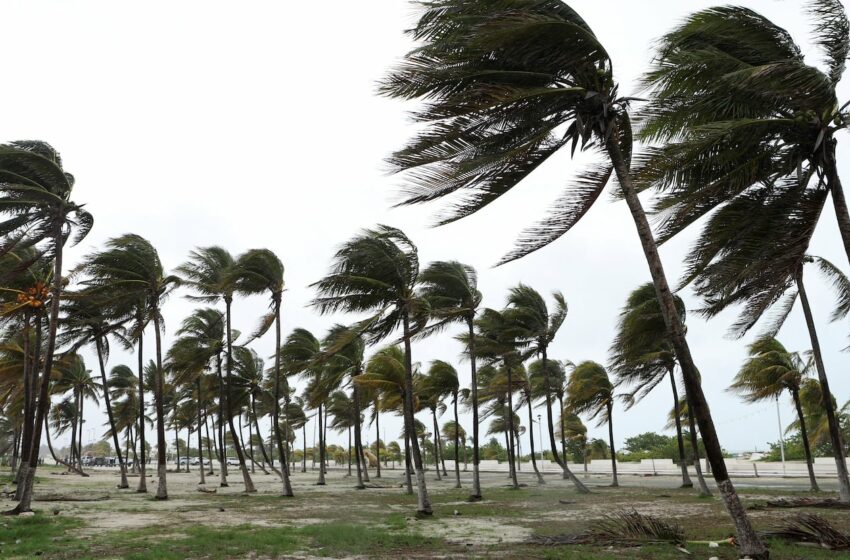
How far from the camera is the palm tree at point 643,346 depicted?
22.6m

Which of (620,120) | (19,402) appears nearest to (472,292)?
(620,120)

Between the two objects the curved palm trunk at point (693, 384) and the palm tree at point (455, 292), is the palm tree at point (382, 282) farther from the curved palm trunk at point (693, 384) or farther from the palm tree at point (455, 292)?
the curved palm trunk at point (693, 384)

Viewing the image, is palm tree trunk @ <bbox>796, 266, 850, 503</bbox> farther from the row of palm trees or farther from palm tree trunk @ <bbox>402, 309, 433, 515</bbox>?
palm tree trunk @ <bbox>402, 309, 433, 515</bbox>

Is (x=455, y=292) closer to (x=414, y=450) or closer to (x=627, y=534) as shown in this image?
(x=414, y=450)

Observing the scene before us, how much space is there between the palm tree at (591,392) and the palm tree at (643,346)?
1.49 meters

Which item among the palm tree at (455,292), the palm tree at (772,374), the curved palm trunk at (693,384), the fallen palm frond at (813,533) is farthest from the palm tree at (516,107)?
the palm tree at (772,374)

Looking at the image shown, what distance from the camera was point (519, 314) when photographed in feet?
92.7

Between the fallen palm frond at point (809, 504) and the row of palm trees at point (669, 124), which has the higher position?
the row of palm trees at point (669, 124)

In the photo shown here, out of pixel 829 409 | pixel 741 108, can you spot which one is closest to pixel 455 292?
pixel 829 409

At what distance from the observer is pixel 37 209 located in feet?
60.4

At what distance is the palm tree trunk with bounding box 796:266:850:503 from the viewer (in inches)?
619

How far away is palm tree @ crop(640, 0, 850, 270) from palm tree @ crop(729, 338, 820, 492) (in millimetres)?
16913

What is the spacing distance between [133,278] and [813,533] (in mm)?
24515

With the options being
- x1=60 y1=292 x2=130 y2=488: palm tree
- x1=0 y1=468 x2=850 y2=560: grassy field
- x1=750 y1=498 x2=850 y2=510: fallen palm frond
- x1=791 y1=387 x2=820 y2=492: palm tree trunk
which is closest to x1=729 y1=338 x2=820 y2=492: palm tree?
x1=791 y1=387 x2=820 y2=492: palm tree trunk
